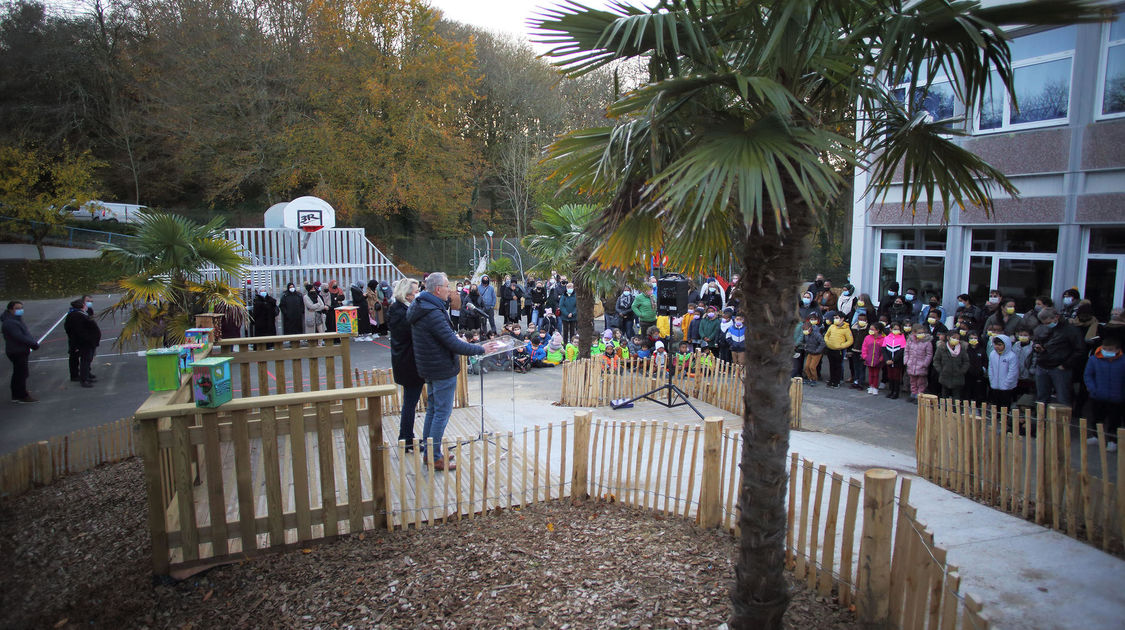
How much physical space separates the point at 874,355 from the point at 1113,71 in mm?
6116

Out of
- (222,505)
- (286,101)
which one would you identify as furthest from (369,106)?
(222,505)

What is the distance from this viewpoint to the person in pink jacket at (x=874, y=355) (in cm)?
1027

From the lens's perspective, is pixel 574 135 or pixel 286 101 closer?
pixel 574 135

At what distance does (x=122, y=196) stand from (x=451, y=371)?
1383 inches

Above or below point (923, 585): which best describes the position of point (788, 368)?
above

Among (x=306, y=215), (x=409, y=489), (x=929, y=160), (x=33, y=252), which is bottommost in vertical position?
(x=409, y=489)

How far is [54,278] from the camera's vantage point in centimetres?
2072

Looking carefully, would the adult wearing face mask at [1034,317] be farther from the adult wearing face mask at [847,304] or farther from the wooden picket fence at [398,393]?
the wooden picket fence at [398,393]

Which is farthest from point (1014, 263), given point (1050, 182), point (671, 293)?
point (671, 293)

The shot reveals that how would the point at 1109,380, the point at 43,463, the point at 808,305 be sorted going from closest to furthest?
the point at 43,463 < the point at 1109,380 < the point at 808,305

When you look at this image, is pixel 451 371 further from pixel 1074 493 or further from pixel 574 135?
pixel 1074 493

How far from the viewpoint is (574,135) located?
357 cm

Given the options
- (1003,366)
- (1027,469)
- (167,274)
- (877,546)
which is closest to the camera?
(877,546)

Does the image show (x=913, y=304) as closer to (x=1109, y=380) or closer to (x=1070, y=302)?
(x=1070, y=302)
